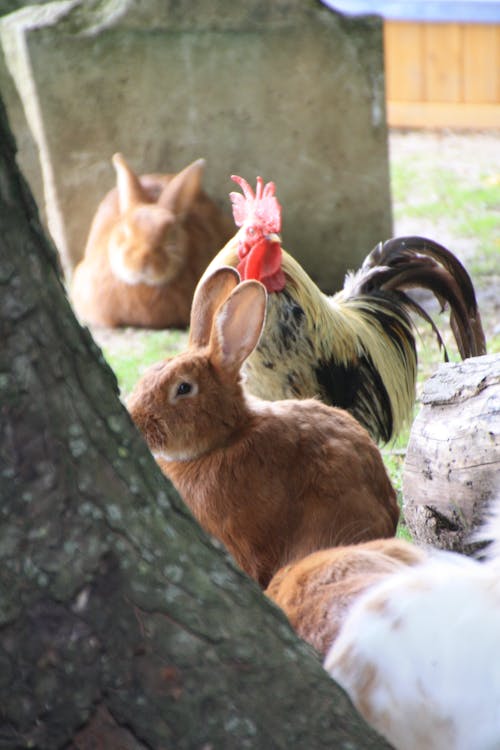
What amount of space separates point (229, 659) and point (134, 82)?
17.1ft

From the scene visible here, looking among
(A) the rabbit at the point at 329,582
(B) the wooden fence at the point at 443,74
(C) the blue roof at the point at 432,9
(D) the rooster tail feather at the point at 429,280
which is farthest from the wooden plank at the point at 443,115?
(A) the rabbit at the point at 329,582

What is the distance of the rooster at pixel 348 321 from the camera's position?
3.62 m

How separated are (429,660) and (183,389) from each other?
3.45 ft

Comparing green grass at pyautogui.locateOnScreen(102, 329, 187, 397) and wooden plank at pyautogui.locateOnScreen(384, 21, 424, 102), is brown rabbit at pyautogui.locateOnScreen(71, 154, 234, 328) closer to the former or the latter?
green grass at pyautogui.locateOnScreen(102, 329, 187, 397)

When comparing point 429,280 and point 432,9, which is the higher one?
point 432,9

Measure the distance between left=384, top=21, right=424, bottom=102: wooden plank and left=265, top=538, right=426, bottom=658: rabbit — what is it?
9.22m

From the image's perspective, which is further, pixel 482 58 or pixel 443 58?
pixel 443 58

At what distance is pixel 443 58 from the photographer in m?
10.6

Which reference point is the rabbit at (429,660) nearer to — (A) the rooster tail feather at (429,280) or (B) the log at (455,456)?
(B) the log at (455,456)

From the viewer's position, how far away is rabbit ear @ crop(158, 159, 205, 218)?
620cm

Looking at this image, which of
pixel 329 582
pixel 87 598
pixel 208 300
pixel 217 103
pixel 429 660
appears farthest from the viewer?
pixel 217 103

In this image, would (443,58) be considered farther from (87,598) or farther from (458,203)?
(87,598)

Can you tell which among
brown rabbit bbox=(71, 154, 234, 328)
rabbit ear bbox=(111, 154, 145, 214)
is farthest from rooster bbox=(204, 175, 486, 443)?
rabbit ear bbox=(111, 154, 145, 214)

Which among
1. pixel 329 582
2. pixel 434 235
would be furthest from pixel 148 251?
pixel 329 582
